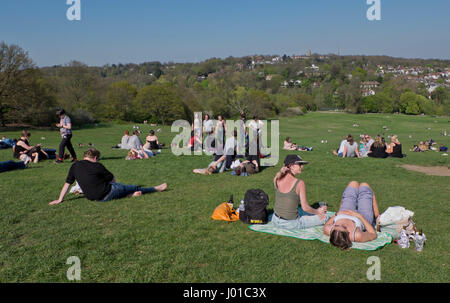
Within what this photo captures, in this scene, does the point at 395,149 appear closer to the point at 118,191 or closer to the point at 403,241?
the point at 403,241

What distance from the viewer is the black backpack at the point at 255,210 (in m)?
7.09

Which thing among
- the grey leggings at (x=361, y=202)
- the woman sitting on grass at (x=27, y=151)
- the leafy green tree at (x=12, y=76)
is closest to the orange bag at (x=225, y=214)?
the grey leggings at (x=361, y=202)

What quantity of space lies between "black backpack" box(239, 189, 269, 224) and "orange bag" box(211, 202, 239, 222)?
0.16 metres

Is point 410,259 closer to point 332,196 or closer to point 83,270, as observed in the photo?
point 332,196

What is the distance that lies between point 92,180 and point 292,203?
4.82 meters

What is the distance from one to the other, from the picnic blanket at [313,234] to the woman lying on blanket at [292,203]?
0.14 metres

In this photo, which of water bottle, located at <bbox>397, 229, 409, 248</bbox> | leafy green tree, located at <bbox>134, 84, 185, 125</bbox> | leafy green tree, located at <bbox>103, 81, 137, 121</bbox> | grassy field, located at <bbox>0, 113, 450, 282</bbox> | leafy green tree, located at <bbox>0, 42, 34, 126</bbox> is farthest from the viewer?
leafy green tree, located at <bbox>134, 84, 185, 125</bbox>

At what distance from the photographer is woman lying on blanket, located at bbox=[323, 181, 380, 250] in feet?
19.0

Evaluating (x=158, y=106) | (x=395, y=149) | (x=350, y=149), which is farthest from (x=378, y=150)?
(x=158, y=106)

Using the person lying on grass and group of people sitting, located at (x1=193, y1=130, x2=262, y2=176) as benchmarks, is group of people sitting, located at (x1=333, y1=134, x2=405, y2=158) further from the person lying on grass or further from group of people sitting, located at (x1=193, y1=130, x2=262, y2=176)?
the person lying on grass

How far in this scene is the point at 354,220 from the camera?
246 inches

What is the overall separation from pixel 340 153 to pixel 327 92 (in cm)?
10715

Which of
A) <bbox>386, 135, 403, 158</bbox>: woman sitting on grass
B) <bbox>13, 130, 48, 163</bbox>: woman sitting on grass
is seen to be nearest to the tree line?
<bbox>13, 130, 48, 163</bbox>: woman sitting on grass

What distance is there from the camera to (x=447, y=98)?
349ft
